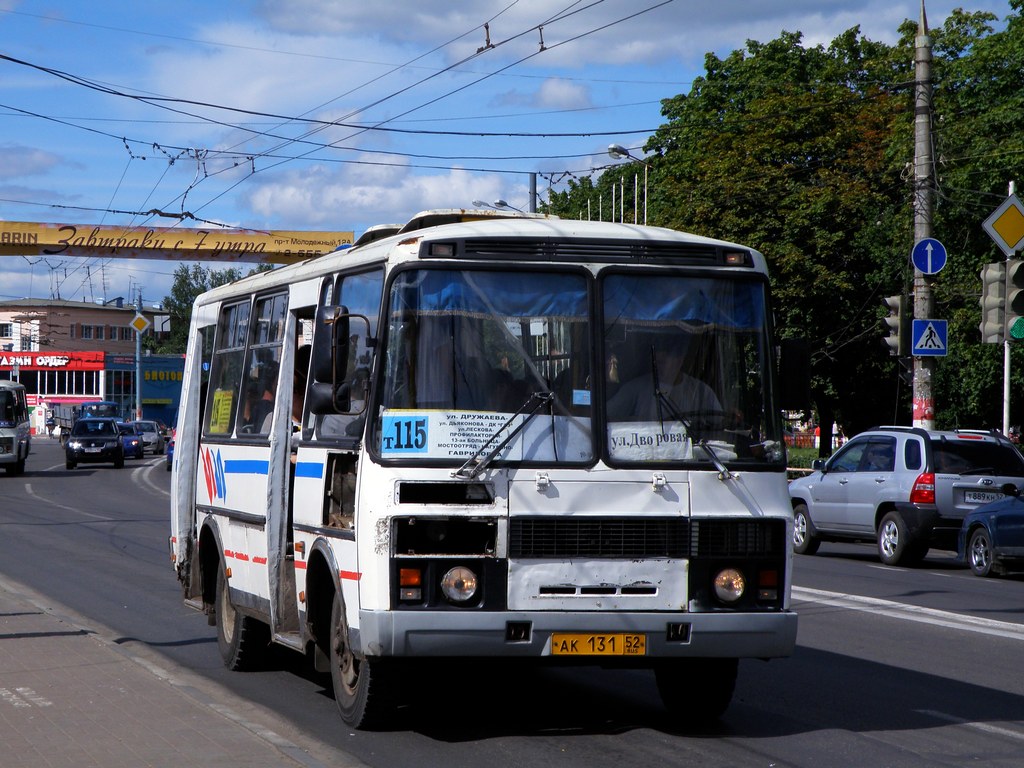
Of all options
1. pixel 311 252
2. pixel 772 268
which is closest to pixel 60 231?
pixel 311 252

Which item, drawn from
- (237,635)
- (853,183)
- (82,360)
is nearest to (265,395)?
(237,635)

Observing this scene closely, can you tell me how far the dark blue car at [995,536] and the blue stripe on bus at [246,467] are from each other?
10568 millimetres

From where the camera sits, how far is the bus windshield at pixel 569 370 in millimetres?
7531

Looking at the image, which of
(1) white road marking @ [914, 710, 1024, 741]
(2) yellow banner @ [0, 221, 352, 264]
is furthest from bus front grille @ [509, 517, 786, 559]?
(2) yellow banner @ [0, 221, 352, 264]

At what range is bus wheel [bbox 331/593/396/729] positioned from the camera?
780 cm

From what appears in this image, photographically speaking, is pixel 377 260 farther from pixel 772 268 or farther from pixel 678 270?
pixel 772 268

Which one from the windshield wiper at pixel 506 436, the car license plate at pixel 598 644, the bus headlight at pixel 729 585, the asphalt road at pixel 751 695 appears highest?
the windshield wiper at pixel 506 436

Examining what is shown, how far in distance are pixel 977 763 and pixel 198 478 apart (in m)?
6.19

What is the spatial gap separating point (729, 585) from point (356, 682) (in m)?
2.09

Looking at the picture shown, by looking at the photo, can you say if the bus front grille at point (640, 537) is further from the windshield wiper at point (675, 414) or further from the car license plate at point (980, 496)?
the car license plate at point (980, 496)

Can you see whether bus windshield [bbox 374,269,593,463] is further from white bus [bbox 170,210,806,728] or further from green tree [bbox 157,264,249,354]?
A: green tree [bbox 157,264,249,354]

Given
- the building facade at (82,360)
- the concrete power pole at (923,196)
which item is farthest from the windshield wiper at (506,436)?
the building facade at (82,360)

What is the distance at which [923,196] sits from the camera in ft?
77.4

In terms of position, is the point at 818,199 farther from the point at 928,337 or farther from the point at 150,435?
the point at 150,435
